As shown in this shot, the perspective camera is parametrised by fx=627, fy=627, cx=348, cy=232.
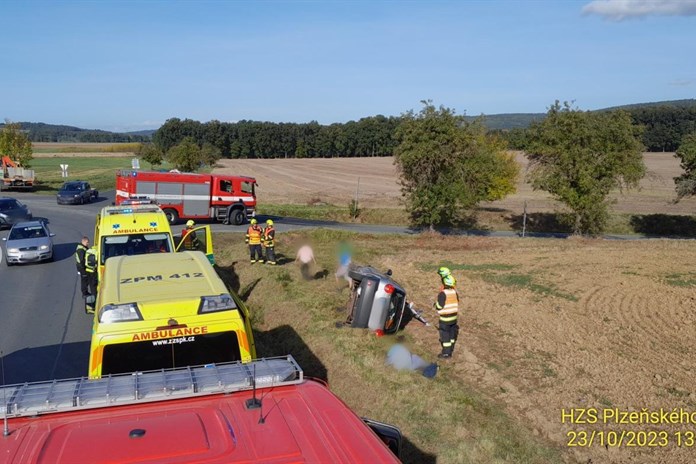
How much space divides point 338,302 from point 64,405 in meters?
10.7

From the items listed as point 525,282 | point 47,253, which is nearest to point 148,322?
point 525,282

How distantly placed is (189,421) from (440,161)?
93.6 ft

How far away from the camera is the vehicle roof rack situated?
3859 mm

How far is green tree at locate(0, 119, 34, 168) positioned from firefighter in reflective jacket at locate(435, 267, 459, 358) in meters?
55.1

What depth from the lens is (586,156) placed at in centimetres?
3042

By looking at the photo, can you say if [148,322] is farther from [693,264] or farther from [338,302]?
[693,264]

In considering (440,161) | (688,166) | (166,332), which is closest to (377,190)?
(688,166)

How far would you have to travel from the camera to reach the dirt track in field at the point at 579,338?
28.5ft

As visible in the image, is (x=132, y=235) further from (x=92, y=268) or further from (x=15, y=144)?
(x=15, y=144)

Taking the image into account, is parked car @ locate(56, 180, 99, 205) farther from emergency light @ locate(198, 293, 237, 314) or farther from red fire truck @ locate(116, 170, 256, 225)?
emergency light @ locate(198, 293, 237, 314)

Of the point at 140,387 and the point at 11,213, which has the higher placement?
the point at 140,387

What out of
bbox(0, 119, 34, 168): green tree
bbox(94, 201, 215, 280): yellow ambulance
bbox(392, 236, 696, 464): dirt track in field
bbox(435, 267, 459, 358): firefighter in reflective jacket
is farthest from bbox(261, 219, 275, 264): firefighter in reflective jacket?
bbox(0, 119, 34, 168): green tree

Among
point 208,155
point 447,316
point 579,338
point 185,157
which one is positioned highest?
point 208,155

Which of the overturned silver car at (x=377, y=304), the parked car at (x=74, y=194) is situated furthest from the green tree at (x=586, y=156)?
the parked car at (x=74, y=194)
